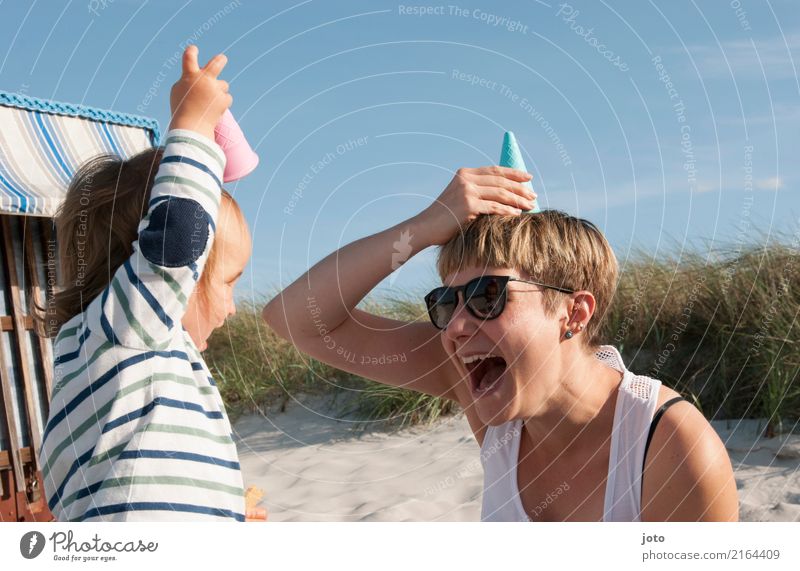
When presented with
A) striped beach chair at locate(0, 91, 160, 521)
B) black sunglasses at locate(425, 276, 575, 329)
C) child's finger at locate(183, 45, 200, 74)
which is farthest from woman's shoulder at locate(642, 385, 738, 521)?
striped beach chair at locate(0, 91, 160, 521)

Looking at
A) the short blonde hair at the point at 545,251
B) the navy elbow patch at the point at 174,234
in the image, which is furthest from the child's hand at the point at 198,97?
the short blonde hair at the point at 545,251

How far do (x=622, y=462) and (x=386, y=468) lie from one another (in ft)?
15.8

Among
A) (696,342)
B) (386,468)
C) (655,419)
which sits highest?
(655,419)

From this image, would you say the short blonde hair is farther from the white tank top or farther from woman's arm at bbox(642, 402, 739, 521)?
→ woman's arm at bbox(642, 402, 739, 521)

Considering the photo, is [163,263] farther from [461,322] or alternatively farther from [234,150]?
[461,322]

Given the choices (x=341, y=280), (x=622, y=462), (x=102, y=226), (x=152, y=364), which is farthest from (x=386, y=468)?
(x=152, y=364)

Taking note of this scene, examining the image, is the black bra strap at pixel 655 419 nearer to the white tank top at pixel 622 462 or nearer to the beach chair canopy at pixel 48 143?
the white tank top at pixel 622 462

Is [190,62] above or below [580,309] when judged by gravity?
above

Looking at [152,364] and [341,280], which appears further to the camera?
[341,280]

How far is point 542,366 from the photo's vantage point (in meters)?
2.43

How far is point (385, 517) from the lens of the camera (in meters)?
5.70

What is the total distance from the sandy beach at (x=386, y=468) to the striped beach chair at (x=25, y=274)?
1.84 m

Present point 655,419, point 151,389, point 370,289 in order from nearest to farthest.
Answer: point 151,389 → point 655,419 → point 370,289
